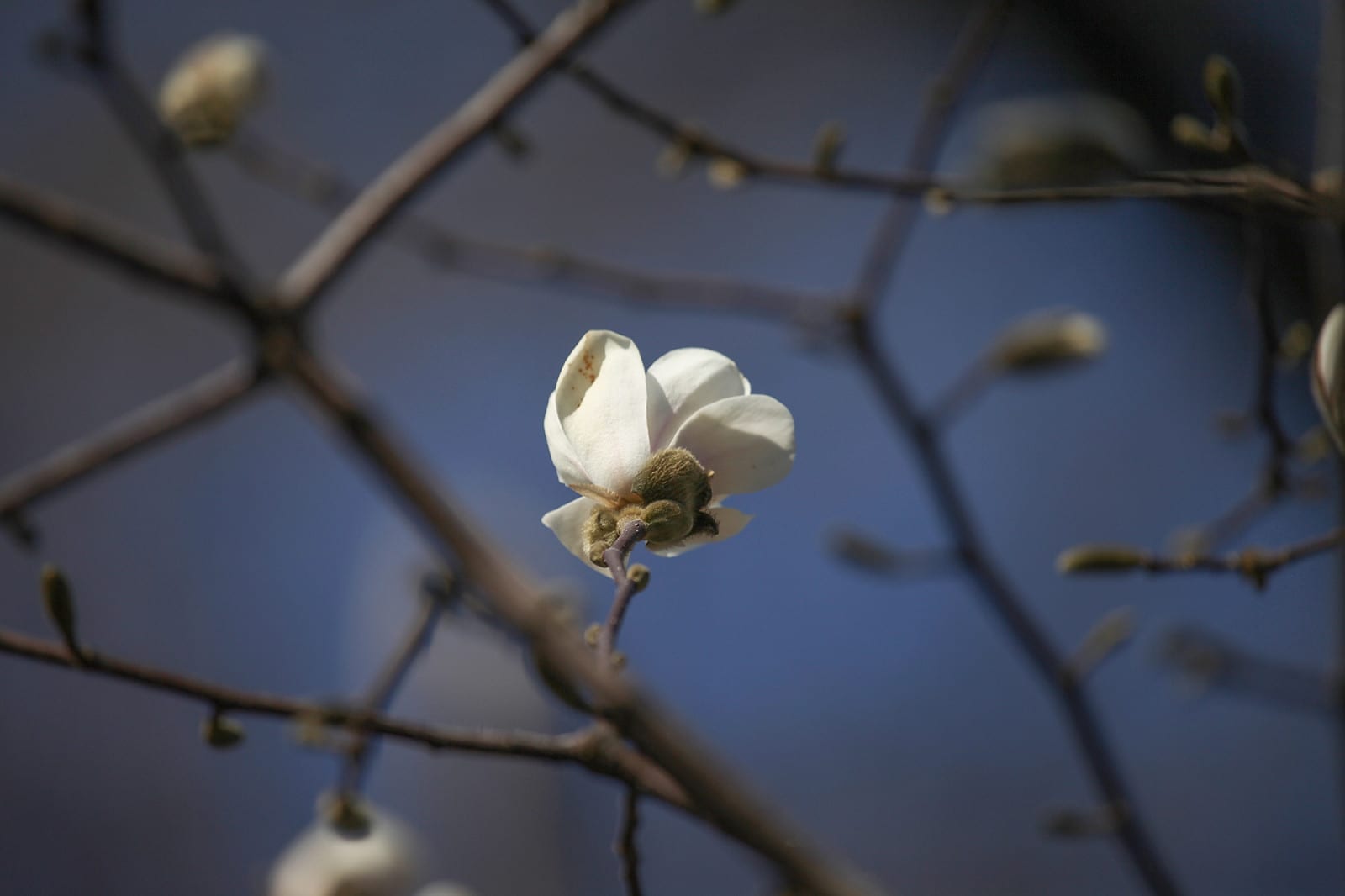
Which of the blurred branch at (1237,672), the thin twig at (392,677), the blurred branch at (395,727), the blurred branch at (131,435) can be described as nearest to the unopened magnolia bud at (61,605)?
the blurred branch at (395,727)

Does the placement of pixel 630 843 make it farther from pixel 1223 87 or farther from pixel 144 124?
A: pixel 144 124

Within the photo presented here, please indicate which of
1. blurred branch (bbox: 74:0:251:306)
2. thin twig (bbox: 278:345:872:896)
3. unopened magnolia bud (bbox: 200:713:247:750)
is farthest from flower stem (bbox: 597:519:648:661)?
blurred branch (bbox: 74:0:251:306)

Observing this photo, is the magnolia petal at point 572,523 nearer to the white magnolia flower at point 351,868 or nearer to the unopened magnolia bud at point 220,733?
the unopened magnolia bud at point 220,733

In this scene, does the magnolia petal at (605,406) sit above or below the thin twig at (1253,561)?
above

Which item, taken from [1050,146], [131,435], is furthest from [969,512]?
[131,435]

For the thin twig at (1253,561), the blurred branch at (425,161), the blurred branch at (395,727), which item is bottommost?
the blurred branch at (395,727)

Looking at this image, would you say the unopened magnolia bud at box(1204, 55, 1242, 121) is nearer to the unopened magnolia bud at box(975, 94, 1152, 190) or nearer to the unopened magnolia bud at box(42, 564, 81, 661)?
the unopened magnolia bud at box(975, 94, 1152, 190)

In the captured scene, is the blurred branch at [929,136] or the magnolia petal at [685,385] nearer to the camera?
the magnolia petal at [685,385]
